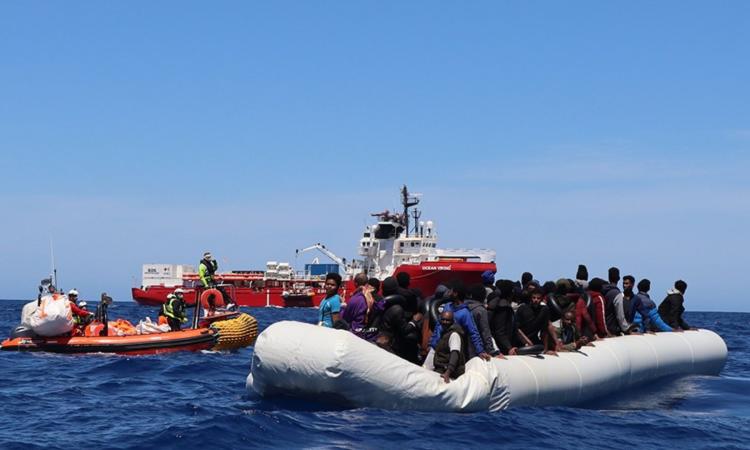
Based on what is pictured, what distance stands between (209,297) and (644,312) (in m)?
11.9

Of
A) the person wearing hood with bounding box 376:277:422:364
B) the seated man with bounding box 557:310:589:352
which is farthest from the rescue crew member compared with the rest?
the person wearing hood with bounding box 376:277:422:364

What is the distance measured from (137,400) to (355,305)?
4.00 meters

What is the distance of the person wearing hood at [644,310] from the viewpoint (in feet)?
61.6

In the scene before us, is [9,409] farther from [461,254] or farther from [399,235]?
[399,235]

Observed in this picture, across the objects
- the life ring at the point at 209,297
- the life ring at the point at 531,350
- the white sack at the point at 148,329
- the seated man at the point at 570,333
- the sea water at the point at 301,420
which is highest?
the life ring at the point at 209,297

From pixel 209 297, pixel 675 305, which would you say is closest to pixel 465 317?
pixel 675 305

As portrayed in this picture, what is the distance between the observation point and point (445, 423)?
11.3 meters

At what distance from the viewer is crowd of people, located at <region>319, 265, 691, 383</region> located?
12.7 m

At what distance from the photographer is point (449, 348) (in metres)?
12.6

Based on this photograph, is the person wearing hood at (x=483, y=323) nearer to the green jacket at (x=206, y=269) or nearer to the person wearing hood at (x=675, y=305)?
the person wearing hood at (x=675, y=305)

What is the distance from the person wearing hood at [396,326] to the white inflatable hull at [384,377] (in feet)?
2.63

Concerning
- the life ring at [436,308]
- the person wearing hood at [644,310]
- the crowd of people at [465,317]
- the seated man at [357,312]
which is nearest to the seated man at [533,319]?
the crowd of people at [465,317]

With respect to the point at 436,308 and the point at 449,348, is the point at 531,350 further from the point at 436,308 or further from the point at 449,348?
the point at 449,348

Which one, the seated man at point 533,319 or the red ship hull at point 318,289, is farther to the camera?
the red ship hull at point 318,289
